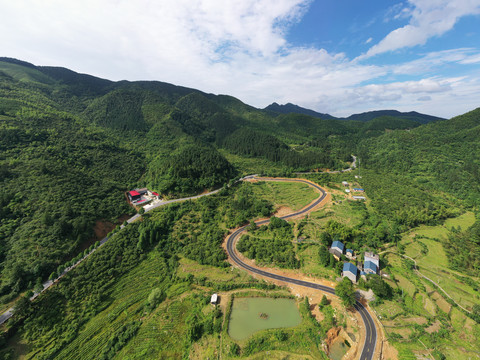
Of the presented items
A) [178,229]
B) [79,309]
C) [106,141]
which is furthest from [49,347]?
[106,141]

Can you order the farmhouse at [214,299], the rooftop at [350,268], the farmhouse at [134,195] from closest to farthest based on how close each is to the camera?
1. the farmhouse at [214,299]
2. the rooftop at [350,268]
3. the farmhouse at [134,195]

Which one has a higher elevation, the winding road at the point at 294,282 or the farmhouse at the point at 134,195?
the farmhouse at the point at 134,195

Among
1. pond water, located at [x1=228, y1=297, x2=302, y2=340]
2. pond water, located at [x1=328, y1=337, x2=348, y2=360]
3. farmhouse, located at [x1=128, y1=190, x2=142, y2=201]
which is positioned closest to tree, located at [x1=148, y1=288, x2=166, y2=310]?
pond water, located at [x1=228, y1=297, x2=302, y2=340]

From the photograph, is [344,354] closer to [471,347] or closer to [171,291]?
[471,347]

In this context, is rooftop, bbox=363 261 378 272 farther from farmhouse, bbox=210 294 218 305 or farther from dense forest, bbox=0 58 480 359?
farmhouse, bbox=210 294 218 305

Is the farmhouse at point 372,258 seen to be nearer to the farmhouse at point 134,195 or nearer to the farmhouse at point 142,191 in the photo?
the farmhouse at point 134,195

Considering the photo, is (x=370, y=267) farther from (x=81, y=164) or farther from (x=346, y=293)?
(x=81, y=164)

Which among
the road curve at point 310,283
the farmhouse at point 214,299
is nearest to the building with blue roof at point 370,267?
the road curve at point 310,283

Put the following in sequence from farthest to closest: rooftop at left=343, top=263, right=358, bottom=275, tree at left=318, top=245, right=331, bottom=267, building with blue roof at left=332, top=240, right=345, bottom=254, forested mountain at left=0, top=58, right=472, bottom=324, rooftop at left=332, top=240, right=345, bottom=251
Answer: rooftop at left=332, top=240, right=345, bottom=251 < building with blue roof at left=332, top=240, right=345, bottom=254 < tree at left=318, top=245, right=331, bottom=267 < forested mountain at left=0, top=58, right=472, bottom=324 < rooftop at left=343, top=263, right=358, bottom=275
